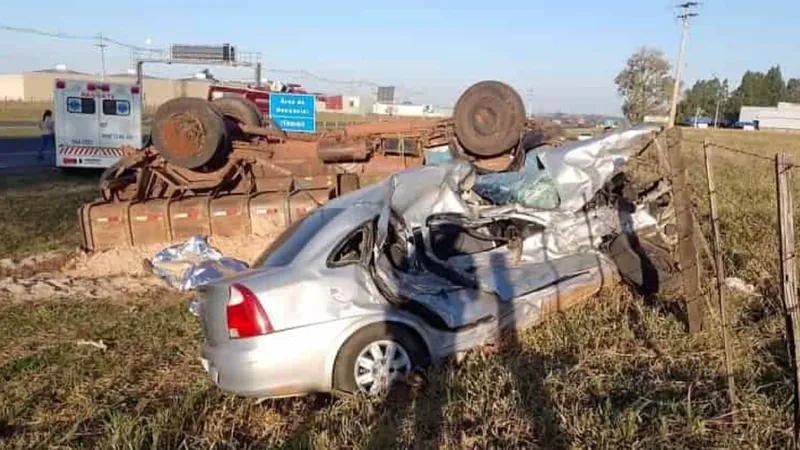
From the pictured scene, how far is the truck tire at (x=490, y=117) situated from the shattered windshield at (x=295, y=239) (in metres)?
5.91

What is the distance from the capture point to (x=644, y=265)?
668cm

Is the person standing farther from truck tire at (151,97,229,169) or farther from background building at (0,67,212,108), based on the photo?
background building at (0,67,212,108)

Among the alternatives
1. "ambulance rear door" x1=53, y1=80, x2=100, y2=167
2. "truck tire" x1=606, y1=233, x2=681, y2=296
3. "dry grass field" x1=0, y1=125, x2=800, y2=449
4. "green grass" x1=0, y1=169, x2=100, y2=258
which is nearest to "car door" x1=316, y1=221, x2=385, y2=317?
"dry grass field" x1=0, y1=125, x2=800, y2=449

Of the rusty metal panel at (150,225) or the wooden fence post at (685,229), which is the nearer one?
the wooden fence post at (685,229)

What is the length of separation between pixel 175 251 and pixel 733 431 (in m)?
7.67

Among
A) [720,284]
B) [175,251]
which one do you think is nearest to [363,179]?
[175,251]

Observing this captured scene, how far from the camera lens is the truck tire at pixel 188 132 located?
11.4 m

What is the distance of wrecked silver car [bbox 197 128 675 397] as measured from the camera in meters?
4.69

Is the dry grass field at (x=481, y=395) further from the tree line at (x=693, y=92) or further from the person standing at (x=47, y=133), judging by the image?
the tree line at (x=693, y=92)

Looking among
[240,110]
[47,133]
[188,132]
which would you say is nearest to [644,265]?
[188,132]

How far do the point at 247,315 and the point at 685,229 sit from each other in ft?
10.8

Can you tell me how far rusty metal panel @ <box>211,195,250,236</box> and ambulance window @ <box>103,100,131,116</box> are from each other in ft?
39.3

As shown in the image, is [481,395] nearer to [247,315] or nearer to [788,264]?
[247,315]

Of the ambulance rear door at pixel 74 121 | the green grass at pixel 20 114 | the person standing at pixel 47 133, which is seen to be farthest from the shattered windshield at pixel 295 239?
the green grass at pixel 20 114
